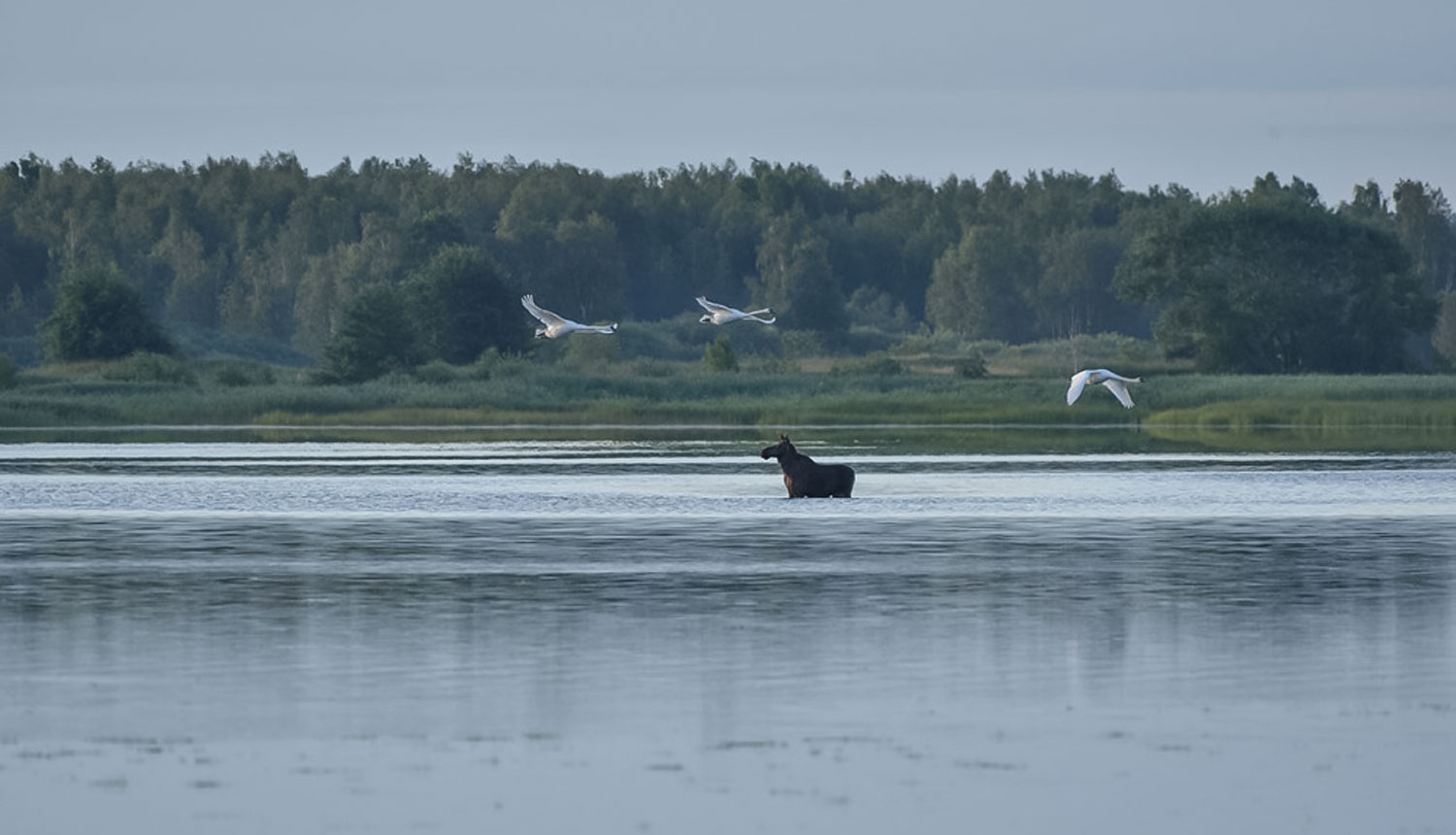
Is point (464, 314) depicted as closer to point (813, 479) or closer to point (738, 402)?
point (738, 402)

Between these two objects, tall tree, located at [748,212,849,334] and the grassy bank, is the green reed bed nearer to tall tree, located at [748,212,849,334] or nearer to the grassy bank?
the grassy bank

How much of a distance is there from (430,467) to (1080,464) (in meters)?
13.8

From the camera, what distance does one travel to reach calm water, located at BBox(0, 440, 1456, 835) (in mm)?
11391

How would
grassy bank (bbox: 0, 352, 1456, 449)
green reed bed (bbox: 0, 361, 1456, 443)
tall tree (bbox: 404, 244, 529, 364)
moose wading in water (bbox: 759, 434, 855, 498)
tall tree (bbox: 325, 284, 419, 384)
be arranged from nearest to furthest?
moose wading in water (bbox: 759, 434, 855, 498)
grassy bank (bbox: 0, 352, 1456, 449)
green reed bed (bbox: 0, 361, 1456, 443)
tall tree (bbox: 325, 284, 419, 384)
tall tree (bbox: 404, 244, 529, 364)

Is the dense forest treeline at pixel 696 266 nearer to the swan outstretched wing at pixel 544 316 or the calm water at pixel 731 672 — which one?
the swan outstretched wing at pixel 544 316

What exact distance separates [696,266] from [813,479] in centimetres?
13968

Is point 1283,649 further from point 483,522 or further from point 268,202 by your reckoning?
point 268,202

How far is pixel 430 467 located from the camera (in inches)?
1865

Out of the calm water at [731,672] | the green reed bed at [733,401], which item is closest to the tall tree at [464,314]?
the green reed bed at [733,401]

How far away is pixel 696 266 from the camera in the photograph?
17462 centimetres

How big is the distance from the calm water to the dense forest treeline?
70.0 m

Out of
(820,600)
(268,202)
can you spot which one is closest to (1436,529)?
(820,600)

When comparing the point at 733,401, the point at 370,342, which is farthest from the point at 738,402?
the point at 370,342

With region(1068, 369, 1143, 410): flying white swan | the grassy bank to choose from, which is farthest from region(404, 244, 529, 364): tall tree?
region(1068, 369, 1143, 410): flying white swan
